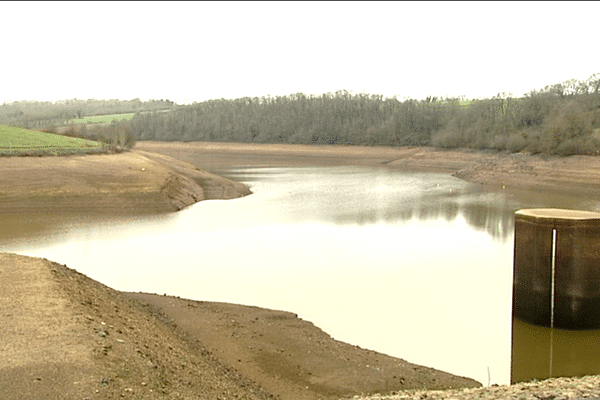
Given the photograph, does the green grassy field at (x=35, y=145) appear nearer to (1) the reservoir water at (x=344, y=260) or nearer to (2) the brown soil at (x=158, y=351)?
(1) the reservoir water at (x=344, y=260)

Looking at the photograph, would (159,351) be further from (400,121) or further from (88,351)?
(400,121)

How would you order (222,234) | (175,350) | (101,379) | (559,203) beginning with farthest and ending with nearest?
(559,203) → (222,234) → (175,350) → (101,379)

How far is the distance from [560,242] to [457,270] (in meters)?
6.37

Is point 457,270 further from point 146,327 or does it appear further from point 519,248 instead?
point 146,327

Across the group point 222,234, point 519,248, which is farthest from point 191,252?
point 519,248

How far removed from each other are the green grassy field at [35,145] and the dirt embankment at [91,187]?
5.13 ft

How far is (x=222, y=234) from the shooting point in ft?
81.5

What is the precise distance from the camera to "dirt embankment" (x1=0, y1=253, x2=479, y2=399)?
267 inches

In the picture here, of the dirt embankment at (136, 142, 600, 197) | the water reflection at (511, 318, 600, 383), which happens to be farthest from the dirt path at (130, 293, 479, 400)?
the dirt embankment at (136, 142, 600, 197)

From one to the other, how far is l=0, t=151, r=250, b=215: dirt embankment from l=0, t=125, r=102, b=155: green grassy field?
1563 millimetres

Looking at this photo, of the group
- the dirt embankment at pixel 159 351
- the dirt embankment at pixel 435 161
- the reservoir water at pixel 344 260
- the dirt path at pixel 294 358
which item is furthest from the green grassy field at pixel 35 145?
the dirt path at pixel 294 358

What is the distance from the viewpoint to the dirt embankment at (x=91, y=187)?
1234 inches

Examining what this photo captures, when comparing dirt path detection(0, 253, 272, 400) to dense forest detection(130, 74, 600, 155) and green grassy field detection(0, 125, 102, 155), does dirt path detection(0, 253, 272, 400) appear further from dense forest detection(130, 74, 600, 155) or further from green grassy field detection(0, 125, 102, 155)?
dense forest detection(130, 74, 600, 155)

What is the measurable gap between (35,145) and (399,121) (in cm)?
5435
